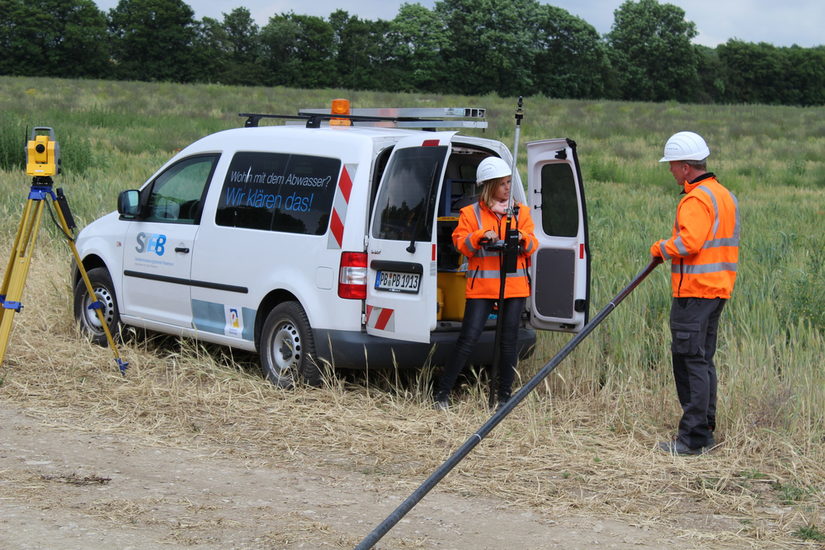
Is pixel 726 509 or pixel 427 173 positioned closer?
pixel 726 509

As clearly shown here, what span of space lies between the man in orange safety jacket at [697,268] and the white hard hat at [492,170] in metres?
1.26

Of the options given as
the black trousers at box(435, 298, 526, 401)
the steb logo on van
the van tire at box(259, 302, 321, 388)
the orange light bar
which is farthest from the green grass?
the steb logo on van

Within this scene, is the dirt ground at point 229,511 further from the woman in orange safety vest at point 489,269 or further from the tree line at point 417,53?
the tree line at point 417,53

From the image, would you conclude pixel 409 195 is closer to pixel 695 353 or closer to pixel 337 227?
pixel 337 227

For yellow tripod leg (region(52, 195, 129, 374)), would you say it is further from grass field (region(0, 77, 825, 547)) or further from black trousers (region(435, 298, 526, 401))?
black trousers (region(435, 298, 526, 401))

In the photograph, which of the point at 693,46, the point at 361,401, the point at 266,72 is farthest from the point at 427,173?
the point at 693,46

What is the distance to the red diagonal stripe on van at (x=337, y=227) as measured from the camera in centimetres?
775

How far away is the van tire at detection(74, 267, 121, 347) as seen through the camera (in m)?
9.81

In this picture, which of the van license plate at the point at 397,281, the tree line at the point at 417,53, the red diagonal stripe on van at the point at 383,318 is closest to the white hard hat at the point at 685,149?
the van license plate at the point at 397,281

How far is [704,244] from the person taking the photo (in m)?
6.58

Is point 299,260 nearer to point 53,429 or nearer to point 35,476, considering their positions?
point 53,429

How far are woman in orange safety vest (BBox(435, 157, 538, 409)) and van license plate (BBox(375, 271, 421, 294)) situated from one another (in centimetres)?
40

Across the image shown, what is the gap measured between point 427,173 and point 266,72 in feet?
279

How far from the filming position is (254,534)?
16.9ft
